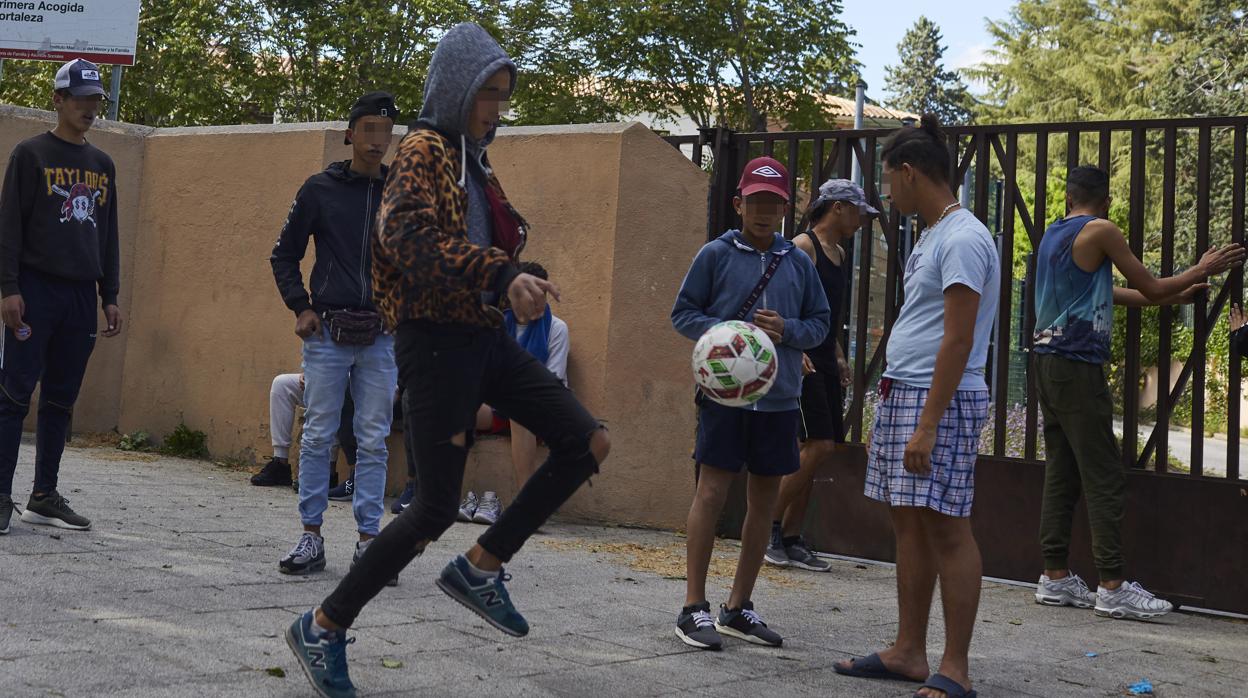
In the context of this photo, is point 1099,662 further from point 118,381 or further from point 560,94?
point 560,94

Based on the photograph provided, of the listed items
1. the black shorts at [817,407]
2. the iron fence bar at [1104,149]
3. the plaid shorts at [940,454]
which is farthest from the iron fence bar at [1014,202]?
the plaid shorts at [940,454]

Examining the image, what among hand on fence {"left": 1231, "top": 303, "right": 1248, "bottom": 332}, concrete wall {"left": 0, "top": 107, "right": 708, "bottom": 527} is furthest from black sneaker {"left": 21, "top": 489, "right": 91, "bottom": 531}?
hand on fence {"left": 1231, "top": 303, "right": 1248, "bottom": 332}

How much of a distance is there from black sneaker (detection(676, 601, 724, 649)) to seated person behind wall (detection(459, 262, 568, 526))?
2.73 metres

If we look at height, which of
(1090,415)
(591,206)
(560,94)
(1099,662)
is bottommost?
(1099,662)

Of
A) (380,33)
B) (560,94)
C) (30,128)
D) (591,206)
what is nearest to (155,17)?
(380,33)

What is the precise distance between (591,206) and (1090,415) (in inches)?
127

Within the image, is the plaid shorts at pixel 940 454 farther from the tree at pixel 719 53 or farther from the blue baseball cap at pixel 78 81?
the tree at pixel 719 53

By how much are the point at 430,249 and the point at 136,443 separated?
6.83 m

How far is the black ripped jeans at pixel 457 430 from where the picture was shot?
357 centimetres

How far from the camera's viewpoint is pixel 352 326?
538cm

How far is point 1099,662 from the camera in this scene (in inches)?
195

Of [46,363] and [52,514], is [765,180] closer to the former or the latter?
[46,363]

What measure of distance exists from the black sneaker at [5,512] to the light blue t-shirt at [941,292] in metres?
3.91

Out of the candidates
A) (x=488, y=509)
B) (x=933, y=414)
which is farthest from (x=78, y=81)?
(x=933, y=414)
